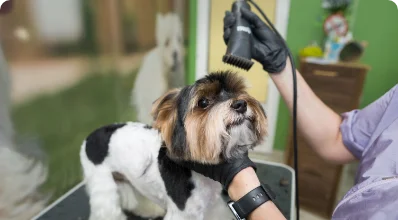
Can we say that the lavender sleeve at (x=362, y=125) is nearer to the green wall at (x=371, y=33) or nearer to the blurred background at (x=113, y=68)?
the blurred background at (x=113, y=68)

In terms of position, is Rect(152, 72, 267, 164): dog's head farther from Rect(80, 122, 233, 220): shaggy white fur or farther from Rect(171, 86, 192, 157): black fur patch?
Rect(80, 122, 233, 220): shaggy white fur

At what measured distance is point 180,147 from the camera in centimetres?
71

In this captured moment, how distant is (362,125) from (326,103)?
1040mm

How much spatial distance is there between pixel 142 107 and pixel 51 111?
652 mm

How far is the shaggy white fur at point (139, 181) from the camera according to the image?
798 millimetres

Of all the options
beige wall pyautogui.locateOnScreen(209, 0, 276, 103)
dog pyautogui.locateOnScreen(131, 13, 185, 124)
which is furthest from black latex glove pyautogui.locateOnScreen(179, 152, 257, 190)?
beige wall pyautogui.locateOnScreen(209, 0, 276, 103)

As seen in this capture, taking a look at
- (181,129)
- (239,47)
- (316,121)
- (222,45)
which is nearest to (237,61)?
(239,47)

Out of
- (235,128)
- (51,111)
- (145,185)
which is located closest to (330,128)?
(235,128)

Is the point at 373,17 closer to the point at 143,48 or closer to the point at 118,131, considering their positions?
the point at 143,48

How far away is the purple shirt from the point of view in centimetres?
54

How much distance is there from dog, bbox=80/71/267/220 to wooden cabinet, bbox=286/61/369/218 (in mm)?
1165

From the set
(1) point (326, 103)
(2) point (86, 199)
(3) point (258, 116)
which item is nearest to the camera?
(3) point (258, 116)

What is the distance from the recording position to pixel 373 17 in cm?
202

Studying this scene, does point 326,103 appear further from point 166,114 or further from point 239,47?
point 166,114
